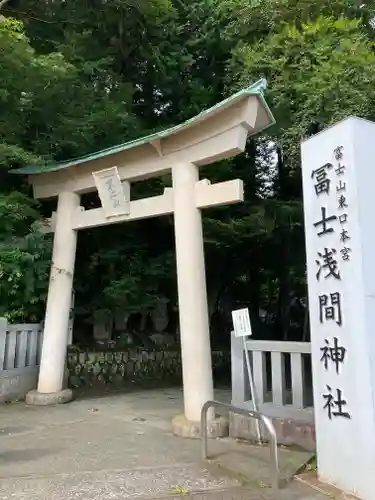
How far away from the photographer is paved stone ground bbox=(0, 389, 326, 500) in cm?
409

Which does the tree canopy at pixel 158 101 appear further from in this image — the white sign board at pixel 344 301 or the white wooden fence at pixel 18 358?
the white sign board at pixel 344 301

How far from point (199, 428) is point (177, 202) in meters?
3.05

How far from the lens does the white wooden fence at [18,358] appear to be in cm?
826

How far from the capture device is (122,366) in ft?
34.9

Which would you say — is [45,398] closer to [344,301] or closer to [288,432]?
[288,432]

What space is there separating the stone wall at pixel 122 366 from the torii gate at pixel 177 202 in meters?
1.31

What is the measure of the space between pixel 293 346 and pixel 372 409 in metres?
1.88

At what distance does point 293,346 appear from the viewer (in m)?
5.71

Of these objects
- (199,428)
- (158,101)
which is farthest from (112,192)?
(158,101)

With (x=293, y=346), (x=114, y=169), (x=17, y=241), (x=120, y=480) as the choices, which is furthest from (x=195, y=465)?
(x=17, y=241)

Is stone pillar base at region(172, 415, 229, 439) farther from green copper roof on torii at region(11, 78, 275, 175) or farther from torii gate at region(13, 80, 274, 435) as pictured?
green copper roof on torii at region(11, 78, 275, 175)

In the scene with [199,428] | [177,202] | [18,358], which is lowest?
[199,428]

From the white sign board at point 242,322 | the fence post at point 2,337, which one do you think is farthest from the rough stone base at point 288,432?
the fence post at point 2,337

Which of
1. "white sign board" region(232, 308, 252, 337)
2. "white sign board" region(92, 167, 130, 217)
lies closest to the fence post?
"white sign board" region(92, 167, 130, 217)
